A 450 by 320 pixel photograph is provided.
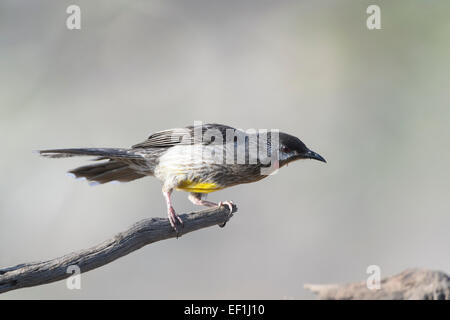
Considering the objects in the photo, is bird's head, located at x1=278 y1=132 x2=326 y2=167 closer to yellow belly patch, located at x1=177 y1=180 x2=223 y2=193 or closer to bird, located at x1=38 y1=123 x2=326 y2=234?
bird, located at x1=38 y1=123 x2=326 y2=234

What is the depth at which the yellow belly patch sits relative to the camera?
4.53m

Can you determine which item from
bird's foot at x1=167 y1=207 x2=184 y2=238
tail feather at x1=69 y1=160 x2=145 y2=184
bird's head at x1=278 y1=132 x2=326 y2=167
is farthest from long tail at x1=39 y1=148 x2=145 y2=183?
bird's head at x1=278 y1=132 x2=326 y2=167

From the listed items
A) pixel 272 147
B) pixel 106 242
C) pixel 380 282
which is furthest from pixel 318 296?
pixel 106 242

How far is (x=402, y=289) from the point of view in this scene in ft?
13.7

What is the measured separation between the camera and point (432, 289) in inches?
159

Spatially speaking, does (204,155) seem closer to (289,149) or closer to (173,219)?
(173,219)

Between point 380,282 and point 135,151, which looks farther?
point 135,151

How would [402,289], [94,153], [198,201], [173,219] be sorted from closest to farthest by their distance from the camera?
[402,289] < [173,219] < [94,153] < [198,201]

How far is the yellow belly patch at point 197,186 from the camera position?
14.9 feet

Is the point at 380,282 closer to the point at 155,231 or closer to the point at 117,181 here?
the point at 155,231

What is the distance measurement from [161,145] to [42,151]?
3.41 feet

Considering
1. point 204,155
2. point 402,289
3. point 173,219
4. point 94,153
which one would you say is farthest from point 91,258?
point 402,289

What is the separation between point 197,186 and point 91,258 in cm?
127

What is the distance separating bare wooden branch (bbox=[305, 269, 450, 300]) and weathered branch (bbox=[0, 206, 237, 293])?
140 centimetres
